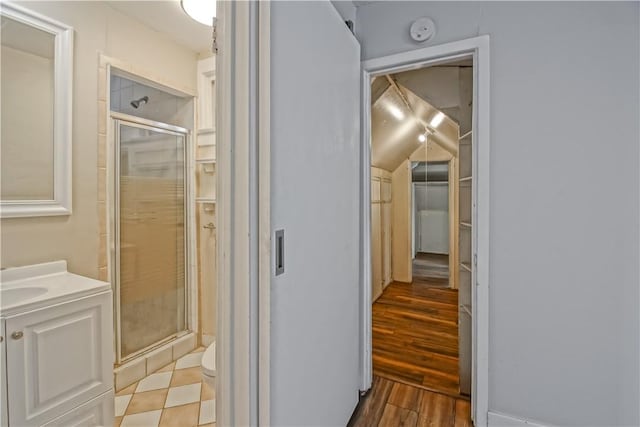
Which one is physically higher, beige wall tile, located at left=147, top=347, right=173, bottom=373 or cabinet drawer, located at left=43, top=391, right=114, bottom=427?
cabinet drawer, located at left=43, top=391, right=114, bottom=427

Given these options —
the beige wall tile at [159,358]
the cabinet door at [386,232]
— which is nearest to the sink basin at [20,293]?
the beige wall tile at [159,358]

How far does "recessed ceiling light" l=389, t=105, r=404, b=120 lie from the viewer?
291 cm

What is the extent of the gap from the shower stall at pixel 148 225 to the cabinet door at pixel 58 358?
24.6 inches

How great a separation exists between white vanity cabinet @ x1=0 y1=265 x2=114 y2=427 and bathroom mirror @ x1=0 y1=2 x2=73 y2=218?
17.7 inches

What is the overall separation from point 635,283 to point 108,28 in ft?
9.94

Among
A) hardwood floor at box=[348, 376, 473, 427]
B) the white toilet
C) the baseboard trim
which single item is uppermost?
the white toilet

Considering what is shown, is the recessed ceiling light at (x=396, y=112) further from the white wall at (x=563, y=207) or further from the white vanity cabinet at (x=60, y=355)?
the white vanity cabinet at (x=60, y=355)

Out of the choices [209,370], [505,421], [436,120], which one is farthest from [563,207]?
[436,120]

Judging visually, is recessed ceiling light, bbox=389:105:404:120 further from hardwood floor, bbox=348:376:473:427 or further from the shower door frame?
hardwood floor, bbox=348:376:473:427

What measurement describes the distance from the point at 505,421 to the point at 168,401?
1.85 meters

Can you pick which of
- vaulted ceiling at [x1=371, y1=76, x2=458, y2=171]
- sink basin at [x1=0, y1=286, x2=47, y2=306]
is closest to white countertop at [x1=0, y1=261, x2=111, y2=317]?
sink basin at [x1=0, y1=286, x2=47, y2=306]

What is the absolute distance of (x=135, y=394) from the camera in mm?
1967

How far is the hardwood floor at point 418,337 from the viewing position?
2.09 meters

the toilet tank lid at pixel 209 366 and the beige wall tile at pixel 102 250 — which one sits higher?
the beige wall tile at pixel 102 250
